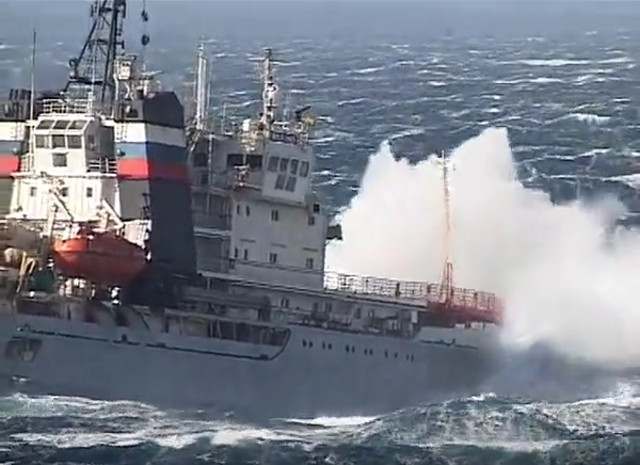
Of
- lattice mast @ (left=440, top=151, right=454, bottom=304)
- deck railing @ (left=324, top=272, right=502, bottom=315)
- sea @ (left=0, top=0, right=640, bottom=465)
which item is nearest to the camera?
sea @ (left=0, top=0, right=640, bottom=465)

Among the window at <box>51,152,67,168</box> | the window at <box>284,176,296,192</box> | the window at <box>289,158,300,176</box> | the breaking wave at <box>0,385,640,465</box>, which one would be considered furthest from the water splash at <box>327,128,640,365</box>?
the window at <box>51,152,67,168</box>

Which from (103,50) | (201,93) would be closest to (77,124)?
(103,50)

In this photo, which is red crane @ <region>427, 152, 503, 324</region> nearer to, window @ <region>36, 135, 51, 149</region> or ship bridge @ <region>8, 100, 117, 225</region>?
ship bridge @ <region>8, 100, 117, 225</region>

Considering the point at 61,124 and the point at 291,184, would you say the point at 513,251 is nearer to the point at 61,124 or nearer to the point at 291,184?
the point at 291,184

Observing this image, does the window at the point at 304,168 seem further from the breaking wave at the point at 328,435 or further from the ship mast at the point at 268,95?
the breaking wave at the point at 328,435

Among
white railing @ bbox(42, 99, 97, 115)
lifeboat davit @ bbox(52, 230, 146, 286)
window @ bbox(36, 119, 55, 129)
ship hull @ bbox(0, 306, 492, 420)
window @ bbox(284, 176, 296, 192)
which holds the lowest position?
ship hull @ bbox(0, 306, 492, 420)

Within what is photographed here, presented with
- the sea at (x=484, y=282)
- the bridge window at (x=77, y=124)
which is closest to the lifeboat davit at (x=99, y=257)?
the sea at (x=484, y=282)

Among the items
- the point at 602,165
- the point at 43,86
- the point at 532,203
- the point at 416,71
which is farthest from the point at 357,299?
the point at 416,71

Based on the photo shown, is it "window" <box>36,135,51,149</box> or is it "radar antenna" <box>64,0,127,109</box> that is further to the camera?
"radar antenna" <box>64,0,127,109</box>
